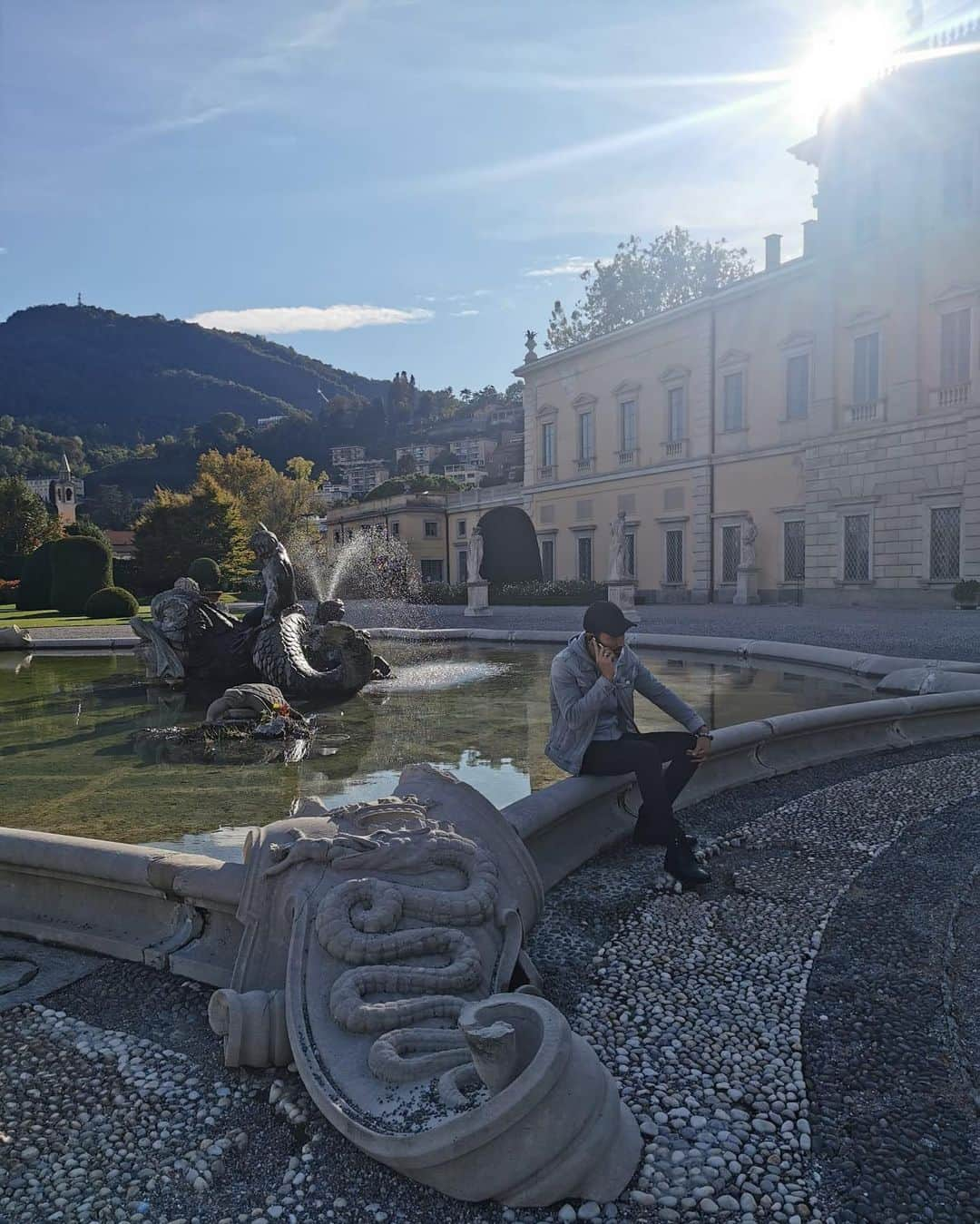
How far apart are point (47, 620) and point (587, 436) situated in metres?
21.8

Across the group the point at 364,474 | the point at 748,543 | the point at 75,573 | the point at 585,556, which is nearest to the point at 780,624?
the point at 748,543

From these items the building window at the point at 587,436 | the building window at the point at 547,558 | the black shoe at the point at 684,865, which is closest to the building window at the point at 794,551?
the building window at the point at 587,436

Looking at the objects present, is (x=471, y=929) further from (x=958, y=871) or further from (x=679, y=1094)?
(x=958, y=871)

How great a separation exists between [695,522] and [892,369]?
8.56m

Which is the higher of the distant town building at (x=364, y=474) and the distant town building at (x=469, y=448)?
the distant town building at (x=469, y=448)

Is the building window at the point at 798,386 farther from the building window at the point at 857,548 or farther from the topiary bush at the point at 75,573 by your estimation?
the topiary bush at the point at 75,573

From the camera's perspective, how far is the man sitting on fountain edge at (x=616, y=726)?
4031 mm

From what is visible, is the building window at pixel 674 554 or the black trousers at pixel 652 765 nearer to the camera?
the black trousers at pixel 652 765

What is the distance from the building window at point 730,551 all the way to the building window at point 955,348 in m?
8.10

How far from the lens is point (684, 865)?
148 inches

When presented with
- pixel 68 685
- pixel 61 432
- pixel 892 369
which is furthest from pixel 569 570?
pixel 61 432

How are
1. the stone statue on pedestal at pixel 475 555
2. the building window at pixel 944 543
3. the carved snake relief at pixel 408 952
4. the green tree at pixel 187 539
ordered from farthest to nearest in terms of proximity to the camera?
the green tree at pixel 187 539, the stone statue on pedestal at pixel 475 555, the building window at pixel 944 543, the carved snake relief at pixel 408 952

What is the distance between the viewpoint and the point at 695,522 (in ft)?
102

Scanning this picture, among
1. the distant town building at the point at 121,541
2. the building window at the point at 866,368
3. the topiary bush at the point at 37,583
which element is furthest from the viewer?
the distant town building at the point at 121,541
